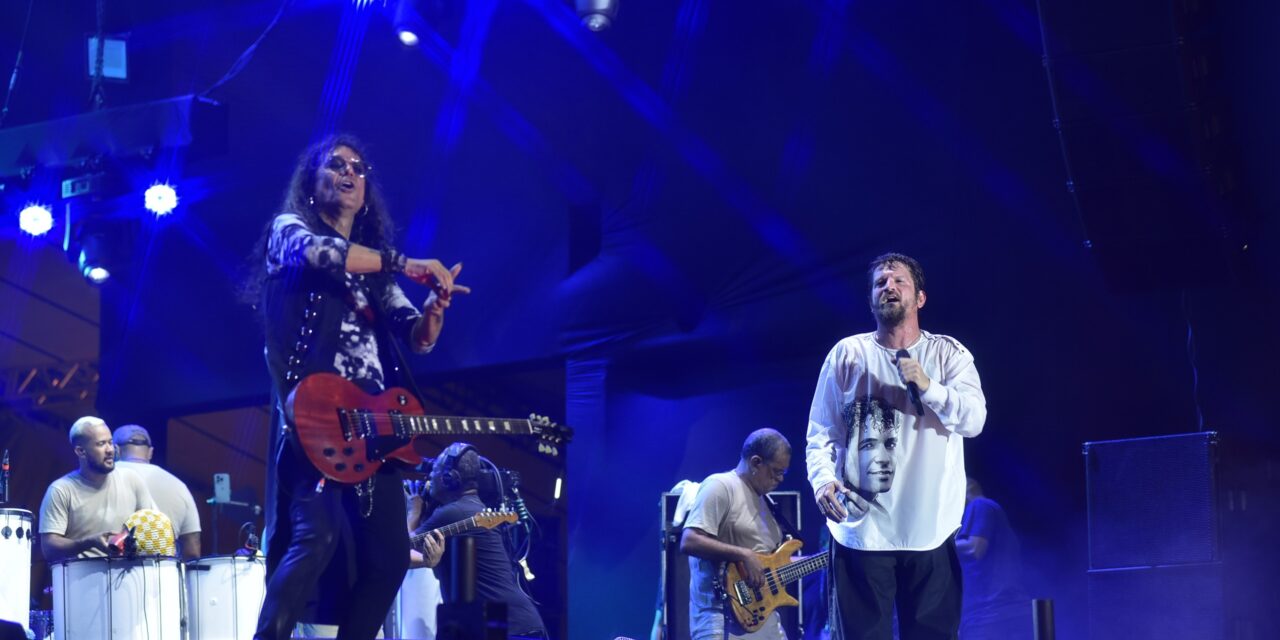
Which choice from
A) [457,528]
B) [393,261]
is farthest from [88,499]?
[393,261]

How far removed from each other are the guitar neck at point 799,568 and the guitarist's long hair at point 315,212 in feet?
12.9

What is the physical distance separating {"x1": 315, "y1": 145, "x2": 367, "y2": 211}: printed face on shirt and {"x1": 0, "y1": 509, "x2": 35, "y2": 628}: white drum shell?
4152mm

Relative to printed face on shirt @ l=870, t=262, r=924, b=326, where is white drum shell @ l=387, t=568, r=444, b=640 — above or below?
below

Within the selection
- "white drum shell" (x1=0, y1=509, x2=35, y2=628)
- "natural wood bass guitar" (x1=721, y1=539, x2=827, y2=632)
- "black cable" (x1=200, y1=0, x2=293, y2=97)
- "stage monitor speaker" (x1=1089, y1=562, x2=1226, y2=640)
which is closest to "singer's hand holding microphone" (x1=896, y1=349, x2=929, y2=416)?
"stage monitor speaker" (x1=1089, y1=562, x2=1226, y2=640)

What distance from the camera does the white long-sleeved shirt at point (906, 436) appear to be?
4.64 m

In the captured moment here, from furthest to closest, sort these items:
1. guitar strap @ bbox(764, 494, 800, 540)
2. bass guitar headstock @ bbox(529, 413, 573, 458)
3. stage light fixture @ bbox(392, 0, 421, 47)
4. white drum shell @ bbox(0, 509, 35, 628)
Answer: stage light fixture @ bbox(392, 0, 421, 47) → guitar strap @ bbox(764, 494, 800, 540) → white drum shell @ bbox(0, 509, 35, 628) → bass guitar headstock @ bbox(529, 413, 573, 458)

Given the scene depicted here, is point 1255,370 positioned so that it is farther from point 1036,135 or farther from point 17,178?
point 17,178

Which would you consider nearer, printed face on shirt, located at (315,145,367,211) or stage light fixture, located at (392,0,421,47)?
printed face on shirt, located at (315,145,367,211)

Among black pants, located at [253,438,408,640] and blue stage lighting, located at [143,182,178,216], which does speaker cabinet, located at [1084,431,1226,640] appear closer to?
black pants, located at [253,438,408,640]

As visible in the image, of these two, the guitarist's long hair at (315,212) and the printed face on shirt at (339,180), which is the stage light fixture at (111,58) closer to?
the guitarist's long hair at (315,212)

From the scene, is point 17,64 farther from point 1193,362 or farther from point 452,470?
point 1193,362

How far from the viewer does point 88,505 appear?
817 centimetres

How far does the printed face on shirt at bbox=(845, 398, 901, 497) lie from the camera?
186 inches

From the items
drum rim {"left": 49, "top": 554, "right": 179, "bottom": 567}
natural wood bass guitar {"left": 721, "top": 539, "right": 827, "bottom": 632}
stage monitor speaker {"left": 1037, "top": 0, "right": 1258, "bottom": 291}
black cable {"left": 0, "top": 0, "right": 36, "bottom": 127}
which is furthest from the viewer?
black cable {"left": 0, "top": 0, "right": 36, "bottom": 127}
